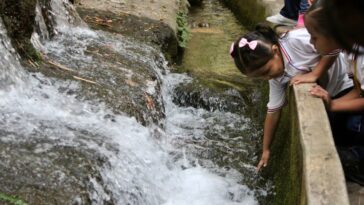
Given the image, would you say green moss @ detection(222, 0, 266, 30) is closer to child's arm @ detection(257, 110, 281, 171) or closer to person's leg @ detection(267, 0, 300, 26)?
person's leg @ detection(267, 0, 300, 26)

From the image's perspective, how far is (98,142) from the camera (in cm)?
358

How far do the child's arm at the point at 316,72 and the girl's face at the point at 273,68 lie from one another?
12 cm

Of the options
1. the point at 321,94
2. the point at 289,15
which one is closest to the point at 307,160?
the point at 321,94

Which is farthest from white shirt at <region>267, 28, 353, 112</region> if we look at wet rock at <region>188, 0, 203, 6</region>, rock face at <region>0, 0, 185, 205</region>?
wet rock at <region>188, 0, 203, 6</region>

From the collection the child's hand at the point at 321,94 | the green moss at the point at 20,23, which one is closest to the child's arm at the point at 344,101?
the child's hand at the point at 321,94

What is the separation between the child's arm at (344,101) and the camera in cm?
338

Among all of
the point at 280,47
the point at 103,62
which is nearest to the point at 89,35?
the point at 103,62

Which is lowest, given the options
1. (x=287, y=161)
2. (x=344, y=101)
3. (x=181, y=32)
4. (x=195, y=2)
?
(x=195, y=2)

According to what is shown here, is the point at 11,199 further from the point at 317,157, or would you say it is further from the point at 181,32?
the point at 181,32

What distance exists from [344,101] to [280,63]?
19.2 inches

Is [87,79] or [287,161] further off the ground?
[87,79]

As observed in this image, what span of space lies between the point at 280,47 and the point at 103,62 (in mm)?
1994

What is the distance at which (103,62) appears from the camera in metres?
5.10

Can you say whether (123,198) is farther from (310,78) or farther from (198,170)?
(310,78)
